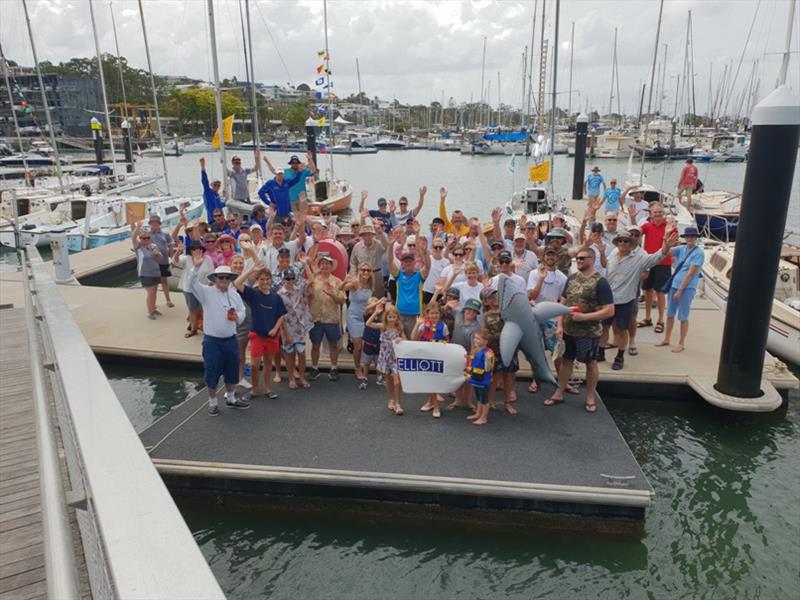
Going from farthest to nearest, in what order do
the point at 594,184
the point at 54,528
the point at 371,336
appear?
the point at 594,184 → the point at 371,336 → the point at 54,528

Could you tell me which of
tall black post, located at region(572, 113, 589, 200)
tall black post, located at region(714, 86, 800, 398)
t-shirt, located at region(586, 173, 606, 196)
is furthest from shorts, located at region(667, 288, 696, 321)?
tall black post, located at region(572, 113, 589, 200)

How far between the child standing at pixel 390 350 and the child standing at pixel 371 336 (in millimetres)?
59

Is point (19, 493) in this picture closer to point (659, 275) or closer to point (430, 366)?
point (430, 366)

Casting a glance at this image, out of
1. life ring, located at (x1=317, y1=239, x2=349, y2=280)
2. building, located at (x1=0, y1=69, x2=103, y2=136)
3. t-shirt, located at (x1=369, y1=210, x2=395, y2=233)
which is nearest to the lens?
life ring, located at (x1=317, y1=239, x2=349, y2=280)

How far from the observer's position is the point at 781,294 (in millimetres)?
11945

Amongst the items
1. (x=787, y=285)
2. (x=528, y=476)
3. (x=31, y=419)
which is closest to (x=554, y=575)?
(x=528, y=476)

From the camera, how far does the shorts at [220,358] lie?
697 centimetres

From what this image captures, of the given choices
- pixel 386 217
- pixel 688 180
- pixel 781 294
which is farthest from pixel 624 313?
pixel 688 180

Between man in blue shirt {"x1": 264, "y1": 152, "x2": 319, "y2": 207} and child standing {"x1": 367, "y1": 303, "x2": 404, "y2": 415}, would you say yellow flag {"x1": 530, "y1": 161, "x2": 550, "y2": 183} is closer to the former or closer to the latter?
man in blue shirt {"x1": 264, "y1": 152, "x2": 319, "y2": 207}

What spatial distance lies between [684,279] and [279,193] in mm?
7983

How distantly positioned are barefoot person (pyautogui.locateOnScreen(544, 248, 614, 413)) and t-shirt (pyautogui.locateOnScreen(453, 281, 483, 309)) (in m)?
1.08

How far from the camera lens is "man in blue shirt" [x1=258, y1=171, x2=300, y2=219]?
1207 centimetres

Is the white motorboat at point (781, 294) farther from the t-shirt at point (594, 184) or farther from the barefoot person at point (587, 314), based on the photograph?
the t-shirt at point (594, 184)

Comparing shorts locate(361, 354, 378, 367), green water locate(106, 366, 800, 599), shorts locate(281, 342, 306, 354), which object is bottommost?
green water locate(106, 366, 800, 599)
